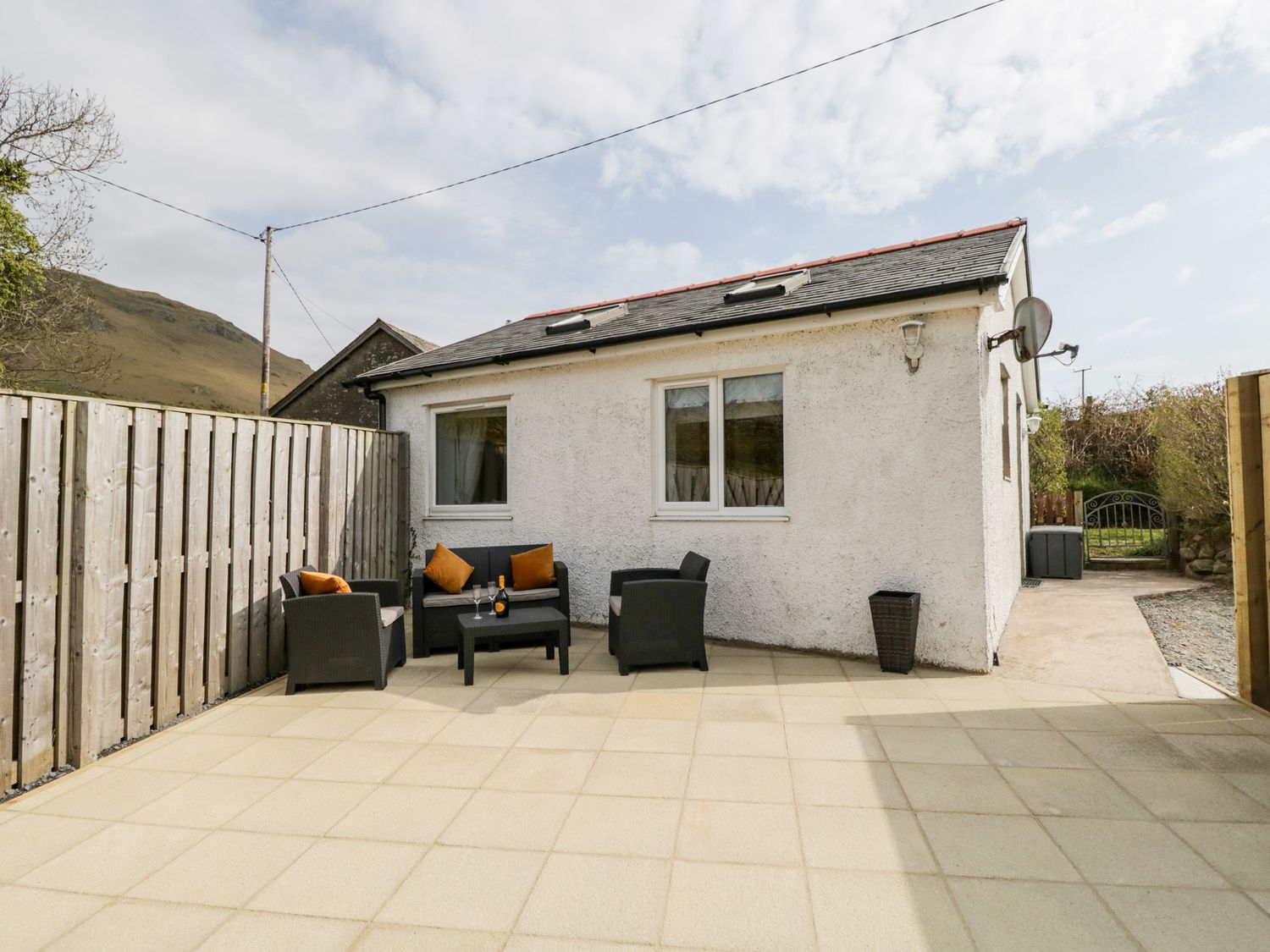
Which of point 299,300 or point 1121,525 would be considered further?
point 299,300

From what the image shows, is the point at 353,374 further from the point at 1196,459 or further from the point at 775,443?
the point at 1196,459

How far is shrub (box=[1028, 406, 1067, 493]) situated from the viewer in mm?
14680

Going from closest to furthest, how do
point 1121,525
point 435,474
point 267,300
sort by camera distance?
1. point 435,474
2. point 1121,525
3. point 267,300

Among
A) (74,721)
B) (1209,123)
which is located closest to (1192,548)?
(1209,123)

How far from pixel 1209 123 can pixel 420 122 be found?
9.52 metres

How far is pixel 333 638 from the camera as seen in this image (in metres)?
4.97

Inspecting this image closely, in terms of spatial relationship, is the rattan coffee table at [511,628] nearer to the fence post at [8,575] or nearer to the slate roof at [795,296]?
the fence post at [8,575]

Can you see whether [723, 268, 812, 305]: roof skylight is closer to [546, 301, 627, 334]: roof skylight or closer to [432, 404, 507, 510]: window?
[546, 301, 627, 334]: roof skylight

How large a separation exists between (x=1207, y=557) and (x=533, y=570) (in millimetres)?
11469

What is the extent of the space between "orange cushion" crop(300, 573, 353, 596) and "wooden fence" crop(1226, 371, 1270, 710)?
7.10 m

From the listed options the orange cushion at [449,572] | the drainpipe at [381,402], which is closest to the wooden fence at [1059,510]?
the orange cushion at [449,572]

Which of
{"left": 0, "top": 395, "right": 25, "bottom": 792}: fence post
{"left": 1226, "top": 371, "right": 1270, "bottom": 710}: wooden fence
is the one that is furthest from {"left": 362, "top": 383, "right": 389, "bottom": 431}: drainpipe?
{"left": 1226, "top": 371, "right": 1270, "bottom": 710}: wooden fence

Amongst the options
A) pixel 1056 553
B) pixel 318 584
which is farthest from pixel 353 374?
pixel 1056 553

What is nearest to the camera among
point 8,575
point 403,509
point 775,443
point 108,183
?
point 8,575
